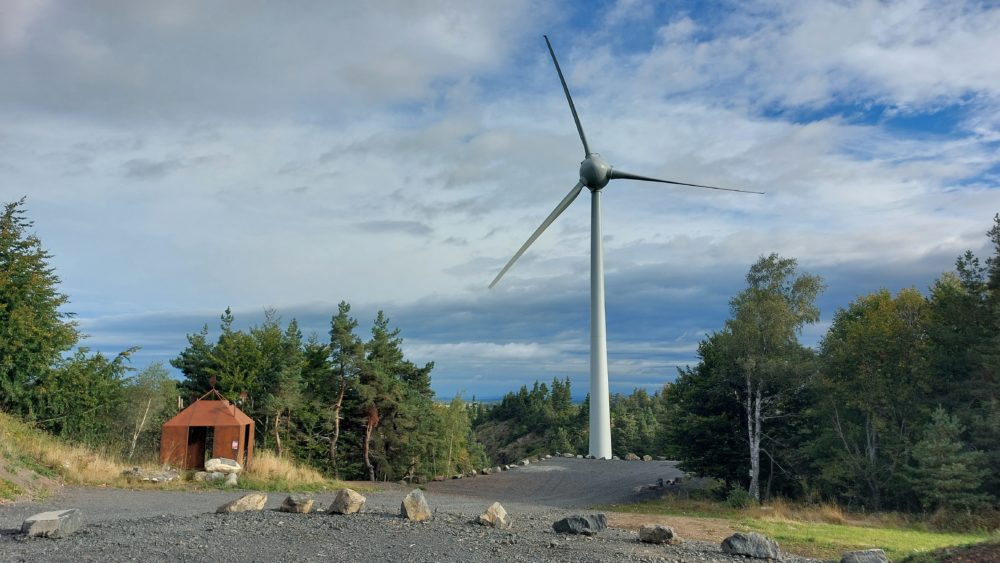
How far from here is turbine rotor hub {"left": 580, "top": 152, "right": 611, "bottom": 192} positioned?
104 feet

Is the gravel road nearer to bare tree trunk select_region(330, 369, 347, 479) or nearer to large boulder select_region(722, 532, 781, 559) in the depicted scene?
large boulder select_region(722, 532, 781, 559)

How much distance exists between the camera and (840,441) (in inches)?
1032

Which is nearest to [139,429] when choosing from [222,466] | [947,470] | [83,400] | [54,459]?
[83,400]

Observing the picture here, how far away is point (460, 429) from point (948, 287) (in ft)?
106

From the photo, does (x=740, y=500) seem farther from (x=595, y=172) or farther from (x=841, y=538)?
(x=595, y=172)

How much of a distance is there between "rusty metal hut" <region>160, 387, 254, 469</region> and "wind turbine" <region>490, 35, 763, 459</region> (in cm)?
1279

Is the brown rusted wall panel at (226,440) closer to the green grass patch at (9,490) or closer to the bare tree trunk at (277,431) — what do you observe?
the bare tree trunk at (277,431)

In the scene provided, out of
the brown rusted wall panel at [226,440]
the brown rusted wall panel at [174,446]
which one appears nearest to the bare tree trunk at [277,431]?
the brown rusted wall panel at [226,440]

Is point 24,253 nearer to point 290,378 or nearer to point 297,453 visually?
point 290,378

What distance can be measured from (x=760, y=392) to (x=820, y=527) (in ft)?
25.7

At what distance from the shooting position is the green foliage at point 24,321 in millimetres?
24609

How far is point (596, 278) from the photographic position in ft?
102

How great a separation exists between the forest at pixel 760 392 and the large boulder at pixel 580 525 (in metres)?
13.0

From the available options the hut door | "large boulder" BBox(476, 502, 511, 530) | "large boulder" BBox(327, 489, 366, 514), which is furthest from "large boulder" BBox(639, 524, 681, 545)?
the hut door
